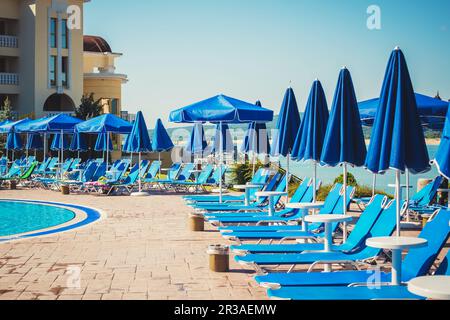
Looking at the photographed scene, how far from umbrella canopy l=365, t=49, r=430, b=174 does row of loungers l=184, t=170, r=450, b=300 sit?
610mm

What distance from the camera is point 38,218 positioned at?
49.9 ft

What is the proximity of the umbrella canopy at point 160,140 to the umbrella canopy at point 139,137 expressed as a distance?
1.30 feet

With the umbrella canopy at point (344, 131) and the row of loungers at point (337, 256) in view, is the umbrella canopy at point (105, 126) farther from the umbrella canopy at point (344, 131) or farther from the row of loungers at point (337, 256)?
the umbrella canopy at point (344, 131)

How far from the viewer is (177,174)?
22109mm

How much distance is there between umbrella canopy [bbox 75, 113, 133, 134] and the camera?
21.2 m

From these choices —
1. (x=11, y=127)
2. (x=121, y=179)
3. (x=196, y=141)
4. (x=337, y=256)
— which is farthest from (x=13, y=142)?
(x=337, y=256)

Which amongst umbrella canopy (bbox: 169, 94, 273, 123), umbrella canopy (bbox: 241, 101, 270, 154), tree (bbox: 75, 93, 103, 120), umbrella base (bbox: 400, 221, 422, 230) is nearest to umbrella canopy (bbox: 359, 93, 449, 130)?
umbrella base (bbox: 400, 221, 422, 230)

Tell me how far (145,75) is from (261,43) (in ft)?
23.3

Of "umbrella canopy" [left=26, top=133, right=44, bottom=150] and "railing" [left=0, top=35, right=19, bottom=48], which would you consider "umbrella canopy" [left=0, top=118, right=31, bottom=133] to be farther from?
"railing" [left=0, top=35, right=19, bottom=48]

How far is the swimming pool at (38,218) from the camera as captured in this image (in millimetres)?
12703

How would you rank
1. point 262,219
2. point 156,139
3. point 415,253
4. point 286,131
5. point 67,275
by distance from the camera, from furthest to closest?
point 156,139 → point 286,131 → point 262,219 → point 67,275 → point 415,253

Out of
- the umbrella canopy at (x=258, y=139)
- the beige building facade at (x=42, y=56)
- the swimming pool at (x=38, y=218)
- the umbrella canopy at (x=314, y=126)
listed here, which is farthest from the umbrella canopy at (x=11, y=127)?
the umbrella canopy at (x=314, y=126)
